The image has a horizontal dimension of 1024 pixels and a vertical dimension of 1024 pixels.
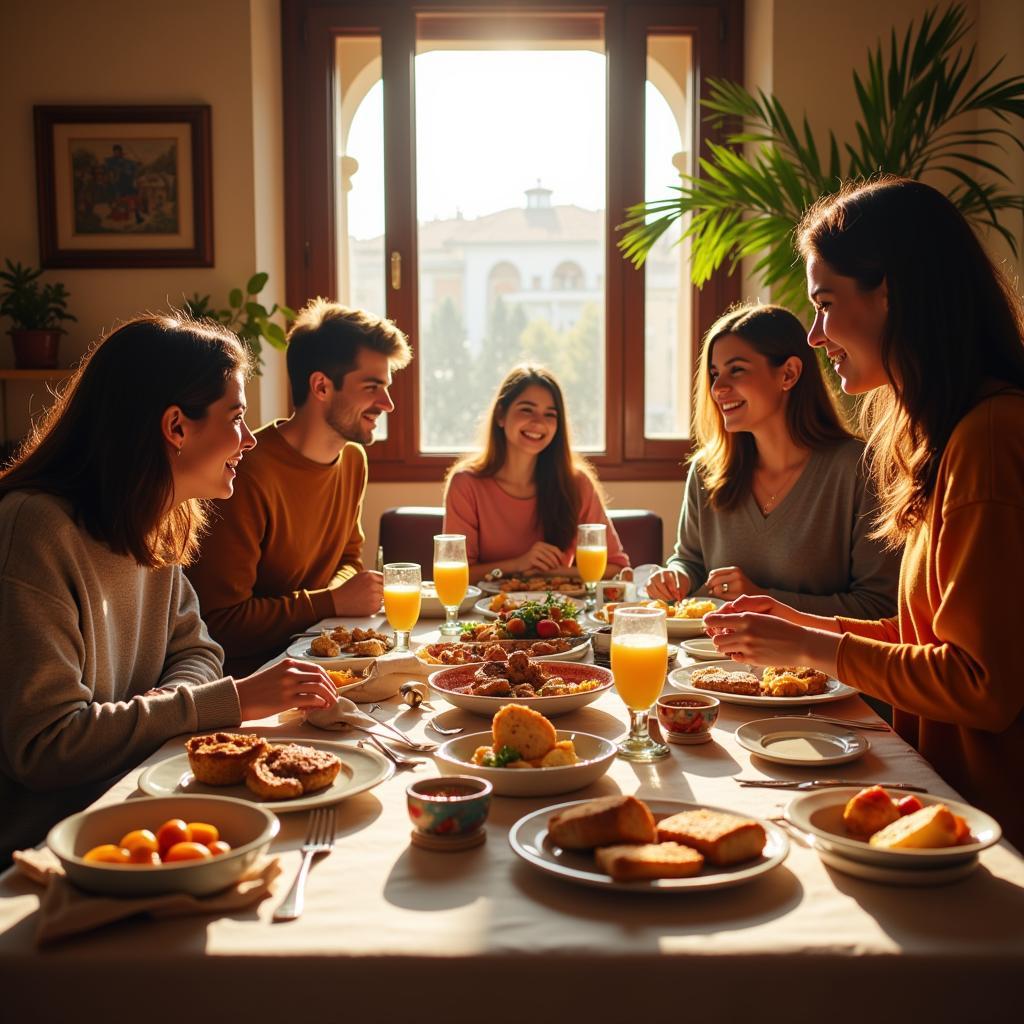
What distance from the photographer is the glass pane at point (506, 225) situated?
464 cm

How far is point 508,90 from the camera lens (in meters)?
4.69

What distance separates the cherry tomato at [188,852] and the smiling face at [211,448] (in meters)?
0.85

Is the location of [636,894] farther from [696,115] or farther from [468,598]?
[696,115]

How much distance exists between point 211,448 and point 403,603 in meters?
0.53

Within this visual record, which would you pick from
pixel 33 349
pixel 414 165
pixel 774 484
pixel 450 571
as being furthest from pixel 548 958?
pixel 414 165

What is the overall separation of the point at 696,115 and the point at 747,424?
2390mm

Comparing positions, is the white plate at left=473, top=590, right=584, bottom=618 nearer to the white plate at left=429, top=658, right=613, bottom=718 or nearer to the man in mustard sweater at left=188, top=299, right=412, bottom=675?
the man in mustard sweater at left=188, top=299, right=412, bottom=675

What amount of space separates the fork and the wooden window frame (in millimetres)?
3498

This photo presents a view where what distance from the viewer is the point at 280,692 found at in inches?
60.2

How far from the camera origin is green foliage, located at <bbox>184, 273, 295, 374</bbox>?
407cm

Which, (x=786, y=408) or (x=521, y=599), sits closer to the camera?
(x=521, y=599)

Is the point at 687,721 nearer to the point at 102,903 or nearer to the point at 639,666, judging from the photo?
the point at 639,666

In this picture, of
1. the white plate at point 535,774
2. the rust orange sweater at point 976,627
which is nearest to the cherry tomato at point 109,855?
the white plate at point 535,774

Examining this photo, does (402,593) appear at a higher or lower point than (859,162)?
lower
